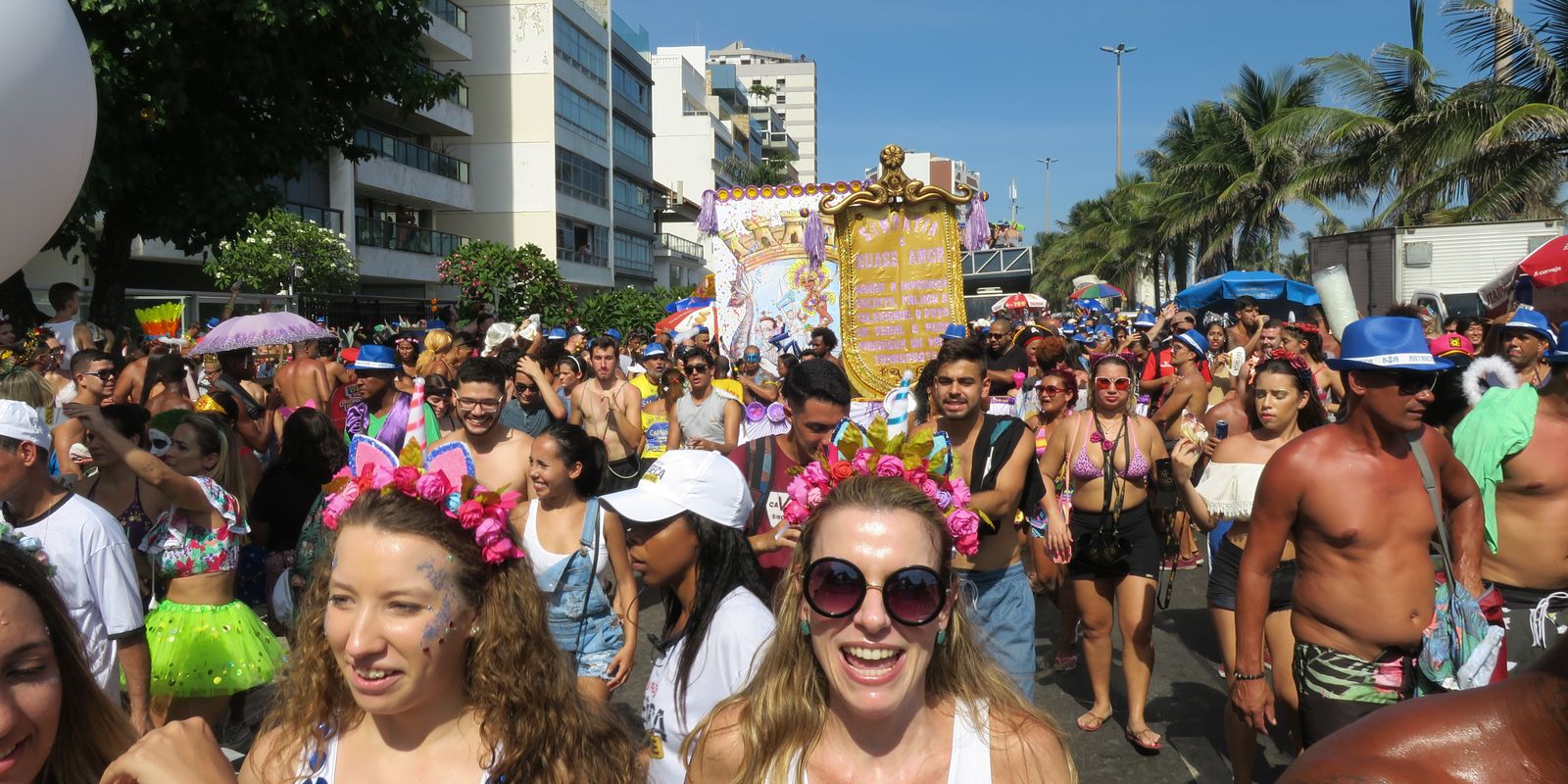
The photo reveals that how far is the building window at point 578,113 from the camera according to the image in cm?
4647

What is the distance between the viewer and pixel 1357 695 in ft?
13.0

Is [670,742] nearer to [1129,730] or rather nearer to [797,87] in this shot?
[1129,730]

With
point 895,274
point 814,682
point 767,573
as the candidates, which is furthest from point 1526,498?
point 895,274

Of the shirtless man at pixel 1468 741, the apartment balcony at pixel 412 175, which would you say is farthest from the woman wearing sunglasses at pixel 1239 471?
the apartment balcony at pixel 412 175

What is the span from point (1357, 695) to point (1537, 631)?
121cm

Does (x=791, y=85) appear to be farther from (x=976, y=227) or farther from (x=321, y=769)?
(x=321, y=769)

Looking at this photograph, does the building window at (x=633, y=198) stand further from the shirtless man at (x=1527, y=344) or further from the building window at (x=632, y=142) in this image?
the shirtless man at (x=1527, y=344)

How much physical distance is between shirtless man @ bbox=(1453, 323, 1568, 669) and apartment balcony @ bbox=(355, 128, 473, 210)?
101 ft

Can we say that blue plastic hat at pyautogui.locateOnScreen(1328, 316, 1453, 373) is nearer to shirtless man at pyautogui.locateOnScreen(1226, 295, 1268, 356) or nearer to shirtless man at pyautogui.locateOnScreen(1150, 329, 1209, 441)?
shirtless man at pyautogui.locateOnScreen(1150, 329, 1209, 441)

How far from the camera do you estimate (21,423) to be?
3805mm

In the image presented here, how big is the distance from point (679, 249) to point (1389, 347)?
7103 cm

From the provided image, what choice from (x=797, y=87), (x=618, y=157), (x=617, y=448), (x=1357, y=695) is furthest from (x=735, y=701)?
(x=797, y=87)

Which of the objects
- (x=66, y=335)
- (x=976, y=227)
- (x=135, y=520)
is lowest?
(x=135, y=520)

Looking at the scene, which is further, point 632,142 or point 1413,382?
point 632,142
